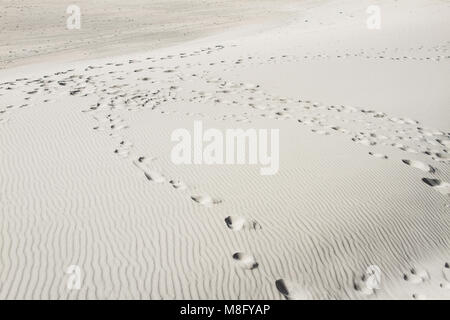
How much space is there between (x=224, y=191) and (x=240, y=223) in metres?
0.88

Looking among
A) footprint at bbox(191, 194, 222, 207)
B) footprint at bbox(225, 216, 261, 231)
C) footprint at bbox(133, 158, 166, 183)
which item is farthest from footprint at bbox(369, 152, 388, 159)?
footprint at bbox(133, 158, 166, 183)

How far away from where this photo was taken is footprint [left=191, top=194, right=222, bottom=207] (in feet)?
19.8

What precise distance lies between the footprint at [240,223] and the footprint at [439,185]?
129 inches

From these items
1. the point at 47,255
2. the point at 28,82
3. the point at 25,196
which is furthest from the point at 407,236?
the point at 28,82

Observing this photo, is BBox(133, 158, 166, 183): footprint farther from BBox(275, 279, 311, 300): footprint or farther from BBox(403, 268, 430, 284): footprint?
BBox(403, 268, 430, 284): footprint

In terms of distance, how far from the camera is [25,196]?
20.0ft

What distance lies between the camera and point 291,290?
4.70 metres

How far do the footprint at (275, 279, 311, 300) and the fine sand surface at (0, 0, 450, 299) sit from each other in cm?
2

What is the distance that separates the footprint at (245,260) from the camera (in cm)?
495

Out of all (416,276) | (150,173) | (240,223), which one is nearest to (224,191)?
(240,223)

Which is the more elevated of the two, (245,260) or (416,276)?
(245,260)

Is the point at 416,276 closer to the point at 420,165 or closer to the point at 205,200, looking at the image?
the point at 420,165

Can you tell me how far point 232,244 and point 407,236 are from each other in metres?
2.52

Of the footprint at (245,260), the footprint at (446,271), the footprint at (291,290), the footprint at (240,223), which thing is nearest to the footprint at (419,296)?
the footprint at (446,271)
